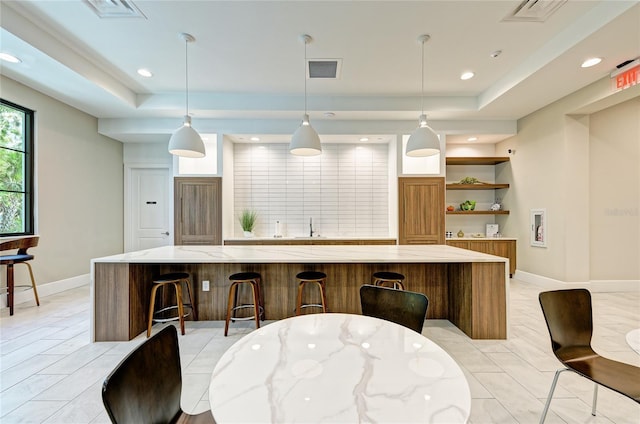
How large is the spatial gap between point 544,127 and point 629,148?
1.19 metres

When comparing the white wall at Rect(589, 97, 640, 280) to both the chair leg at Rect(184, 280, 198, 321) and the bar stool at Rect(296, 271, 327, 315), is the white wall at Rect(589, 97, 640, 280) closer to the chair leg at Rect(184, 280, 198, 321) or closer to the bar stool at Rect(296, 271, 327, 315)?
the bar stool at Rect(296, 271, 327, 315)

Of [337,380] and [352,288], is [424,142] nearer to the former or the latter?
[352,288]

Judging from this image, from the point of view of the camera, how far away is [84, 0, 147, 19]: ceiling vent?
2589 mm

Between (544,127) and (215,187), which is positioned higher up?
(544,127)

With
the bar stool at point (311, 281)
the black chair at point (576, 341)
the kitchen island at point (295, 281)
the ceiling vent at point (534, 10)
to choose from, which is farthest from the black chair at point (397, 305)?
the ceiling vent at point (534, 10)

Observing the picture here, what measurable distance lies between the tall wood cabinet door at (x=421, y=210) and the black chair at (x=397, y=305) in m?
3.31

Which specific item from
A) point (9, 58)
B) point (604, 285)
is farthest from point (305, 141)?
point (604, 285)

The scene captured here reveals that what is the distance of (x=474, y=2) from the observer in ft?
8.51

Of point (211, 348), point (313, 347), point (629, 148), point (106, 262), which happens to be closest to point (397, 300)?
point (313, 347)

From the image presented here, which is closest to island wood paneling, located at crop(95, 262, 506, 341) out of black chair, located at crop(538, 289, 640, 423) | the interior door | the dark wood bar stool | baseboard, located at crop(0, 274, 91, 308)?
black chair, located at crop(538, 289, 640, 423)

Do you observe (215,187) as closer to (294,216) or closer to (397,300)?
(294,216)

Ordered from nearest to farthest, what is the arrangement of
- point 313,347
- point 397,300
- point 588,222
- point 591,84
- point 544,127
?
point 313,347, point 397,300, point 591,84, point 588,222, point 544,127

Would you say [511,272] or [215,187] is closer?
[215,187]

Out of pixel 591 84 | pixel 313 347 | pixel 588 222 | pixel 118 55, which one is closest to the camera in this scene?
pixel 313 347
